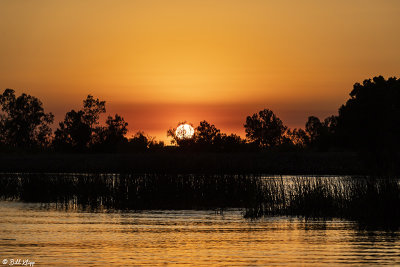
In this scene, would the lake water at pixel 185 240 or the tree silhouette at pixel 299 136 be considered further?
the tree silhouette at pixel 299 136

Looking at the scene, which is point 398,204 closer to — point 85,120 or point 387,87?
point 387,87

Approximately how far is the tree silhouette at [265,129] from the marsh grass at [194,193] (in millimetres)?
145176

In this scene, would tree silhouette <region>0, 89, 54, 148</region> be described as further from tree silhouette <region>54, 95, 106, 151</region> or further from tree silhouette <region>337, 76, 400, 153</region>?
tree silhouette <region>337, 76, 400, 153</region>

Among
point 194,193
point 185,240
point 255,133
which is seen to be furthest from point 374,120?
point 255,133

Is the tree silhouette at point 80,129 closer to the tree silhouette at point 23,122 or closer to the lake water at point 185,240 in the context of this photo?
the tree silhouette at point 23,122

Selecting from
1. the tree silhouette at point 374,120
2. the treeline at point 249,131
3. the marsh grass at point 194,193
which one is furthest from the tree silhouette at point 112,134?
the marsh grass at point 194,193

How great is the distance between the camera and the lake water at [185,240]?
18828 millimetres

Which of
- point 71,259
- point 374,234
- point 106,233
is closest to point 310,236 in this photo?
point 374,234

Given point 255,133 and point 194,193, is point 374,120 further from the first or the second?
point 255,133

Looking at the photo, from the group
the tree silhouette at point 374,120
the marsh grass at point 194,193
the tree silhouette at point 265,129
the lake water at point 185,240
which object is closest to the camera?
the lake water at point 185,240

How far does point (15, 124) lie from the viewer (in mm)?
137000

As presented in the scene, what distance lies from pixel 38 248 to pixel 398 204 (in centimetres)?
1421

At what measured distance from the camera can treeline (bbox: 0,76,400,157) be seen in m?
86.1

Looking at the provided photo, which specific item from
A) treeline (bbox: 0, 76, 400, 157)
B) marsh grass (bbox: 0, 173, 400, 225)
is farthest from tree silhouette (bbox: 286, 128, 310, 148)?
marsh grass (bbox: 0, 173, 400, 225)
